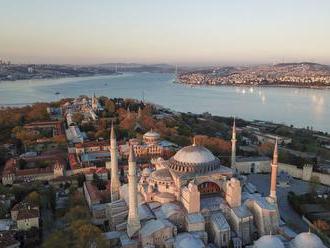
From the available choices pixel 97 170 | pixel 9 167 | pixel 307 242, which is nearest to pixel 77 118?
pixel 9 167

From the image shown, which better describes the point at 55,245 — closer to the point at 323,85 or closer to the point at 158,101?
the point at 158,101

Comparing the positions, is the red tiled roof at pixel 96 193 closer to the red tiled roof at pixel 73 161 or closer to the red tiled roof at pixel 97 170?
the red tiled roof at pixel 97 170

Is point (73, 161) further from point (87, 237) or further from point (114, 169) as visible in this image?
point (87, 237)

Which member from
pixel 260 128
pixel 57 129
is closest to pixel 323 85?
pixel 260 128

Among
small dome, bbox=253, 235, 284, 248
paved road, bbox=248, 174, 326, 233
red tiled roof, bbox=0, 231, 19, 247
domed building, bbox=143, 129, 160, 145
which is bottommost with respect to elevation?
paved road, bbox=248, 174, 326, 233

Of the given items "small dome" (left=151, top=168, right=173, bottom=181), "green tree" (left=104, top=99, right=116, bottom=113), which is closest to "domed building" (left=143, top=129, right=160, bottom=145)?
"small dome" (left=151, top=168, right=173, bottom=181)

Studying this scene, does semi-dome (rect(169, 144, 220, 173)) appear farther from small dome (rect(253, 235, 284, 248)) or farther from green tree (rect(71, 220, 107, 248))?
green tree (rect(71, 220, 107, 248))

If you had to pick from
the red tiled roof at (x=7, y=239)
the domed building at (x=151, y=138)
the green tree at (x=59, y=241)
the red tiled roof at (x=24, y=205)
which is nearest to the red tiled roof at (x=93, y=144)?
the domed building at (x=151, y=138)
